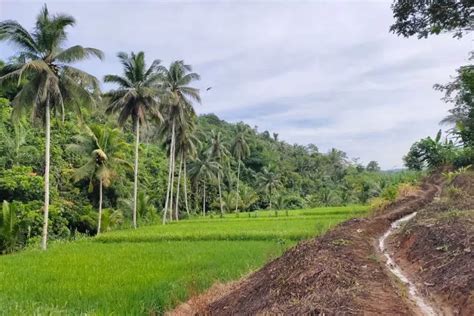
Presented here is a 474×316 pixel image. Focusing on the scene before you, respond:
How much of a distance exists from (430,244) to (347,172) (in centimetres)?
7770

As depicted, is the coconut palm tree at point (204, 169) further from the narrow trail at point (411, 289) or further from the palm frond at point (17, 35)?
the narrow trail at point (411, 289)

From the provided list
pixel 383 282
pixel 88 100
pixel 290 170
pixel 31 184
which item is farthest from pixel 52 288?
pixel 290 170

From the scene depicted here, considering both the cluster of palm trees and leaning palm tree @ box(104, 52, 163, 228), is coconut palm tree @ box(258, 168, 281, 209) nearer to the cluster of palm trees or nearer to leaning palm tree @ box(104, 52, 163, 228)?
the cluster of palm trees

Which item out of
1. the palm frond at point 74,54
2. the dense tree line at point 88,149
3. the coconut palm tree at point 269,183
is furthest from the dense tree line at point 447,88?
the coconut palm tree at point 269,183

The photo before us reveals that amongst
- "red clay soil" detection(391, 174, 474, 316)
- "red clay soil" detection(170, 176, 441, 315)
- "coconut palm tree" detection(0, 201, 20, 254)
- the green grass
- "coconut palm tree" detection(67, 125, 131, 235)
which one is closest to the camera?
"red clay soil" detection(170, 176, 441, 315)

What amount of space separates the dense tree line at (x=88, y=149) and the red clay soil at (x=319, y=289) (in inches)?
641

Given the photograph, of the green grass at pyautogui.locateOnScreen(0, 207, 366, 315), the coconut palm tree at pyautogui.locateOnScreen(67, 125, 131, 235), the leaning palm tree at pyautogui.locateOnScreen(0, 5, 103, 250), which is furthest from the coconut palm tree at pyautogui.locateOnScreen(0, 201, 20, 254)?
the green grass at pyautogui.locateOnScreen(0, 207, 366, 315)

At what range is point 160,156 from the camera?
55.8 meters

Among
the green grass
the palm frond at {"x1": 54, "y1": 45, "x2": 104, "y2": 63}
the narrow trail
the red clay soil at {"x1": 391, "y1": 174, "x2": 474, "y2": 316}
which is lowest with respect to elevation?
the green grass

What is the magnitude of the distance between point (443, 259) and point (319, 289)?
96.8 inches

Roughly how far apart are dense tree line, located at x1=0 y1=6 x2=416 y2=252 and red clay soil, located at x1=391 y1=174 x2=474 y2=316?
16.5 m

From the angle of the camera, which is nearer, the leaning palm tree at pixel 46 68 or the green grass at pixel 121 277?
the green grass at pixel 121 277

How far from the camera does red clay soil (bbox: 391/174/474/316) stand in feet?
16.8

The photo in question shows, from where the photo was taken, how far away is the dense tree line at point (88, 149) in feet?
67.8
